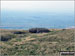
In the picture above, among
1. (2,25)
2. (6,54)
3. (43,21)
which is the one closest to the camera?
(6,54)

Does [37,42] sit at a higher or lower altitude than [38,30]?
lower

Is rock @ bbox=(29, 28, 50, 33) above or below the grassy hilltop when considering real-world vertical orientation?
above

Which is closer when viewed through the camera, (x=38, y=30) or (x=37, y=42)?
(x=37, y=42)

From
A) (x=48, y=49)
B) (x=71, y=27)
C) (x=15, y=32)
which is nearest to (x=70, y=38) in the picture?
(x=71, y=27)

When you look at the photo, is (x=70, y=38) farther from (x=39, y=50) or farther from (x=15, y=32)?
(x=15, y=32)

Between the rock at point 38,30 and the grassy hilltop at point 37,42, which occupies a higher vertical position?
the rock at point 38,30

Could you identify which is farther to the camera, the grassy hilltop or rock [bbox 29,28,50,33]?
rock [bbox 29,28,50,33]

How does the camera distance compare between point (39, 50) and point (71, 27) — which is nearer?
point (39, 50)

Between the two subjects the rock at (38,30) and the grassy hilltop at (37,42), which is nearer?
the grassy hilltop at (37,42)
